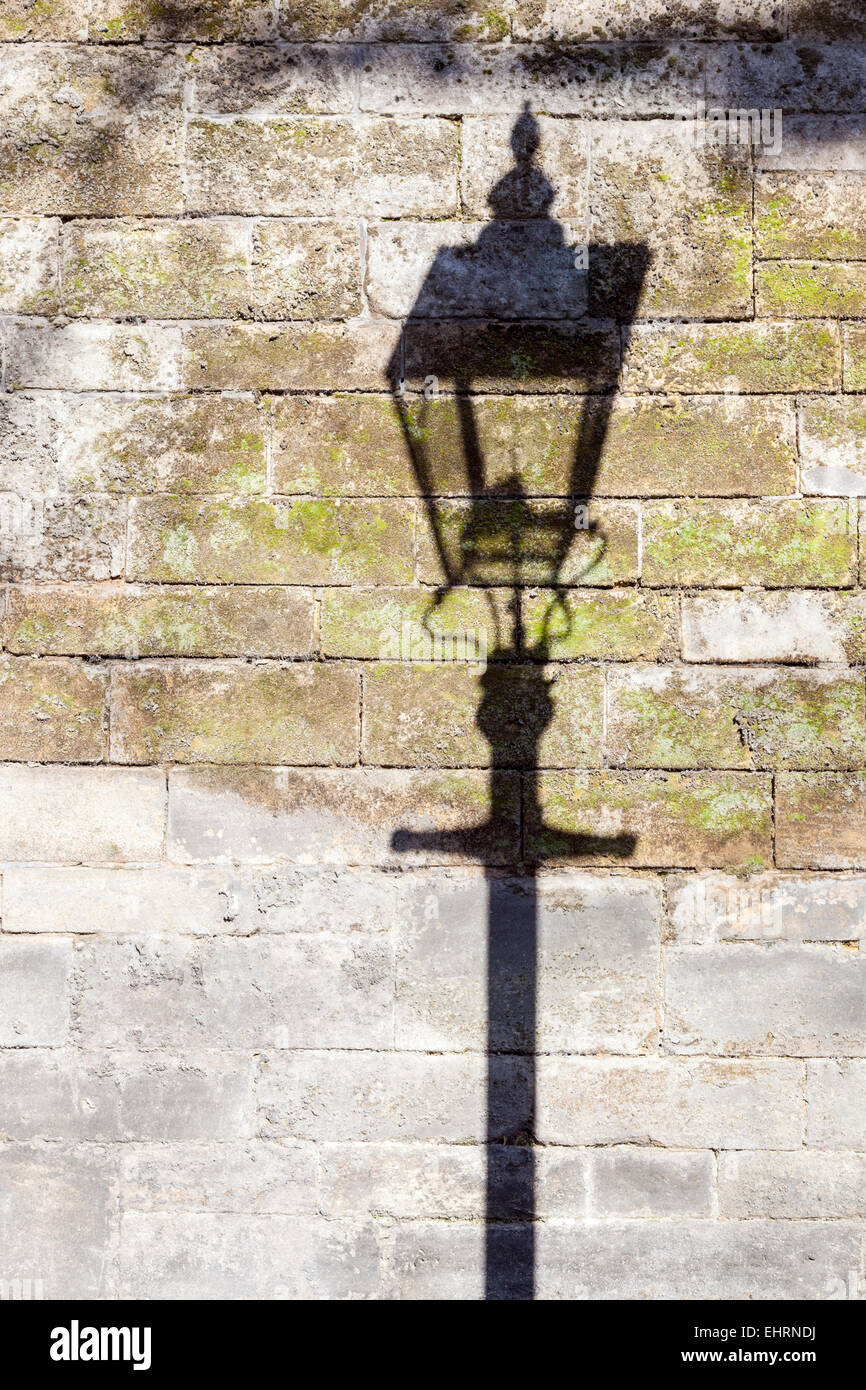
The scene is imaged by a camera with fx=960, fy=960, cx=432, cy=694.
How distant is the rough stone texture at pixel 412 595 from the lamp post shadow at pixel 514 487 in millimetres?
12

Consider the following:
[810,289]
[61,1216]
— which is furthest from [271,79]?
[61,1216]

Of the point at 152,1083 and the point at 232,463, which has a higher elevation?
the point at 232,463

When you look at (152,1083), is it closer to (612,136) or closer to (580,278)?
(580,278)

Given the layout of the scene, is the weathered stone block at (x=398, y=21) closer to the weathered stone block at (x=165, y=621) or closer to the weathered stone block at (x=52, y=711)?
the weathered stone block at (x=165, y=621)

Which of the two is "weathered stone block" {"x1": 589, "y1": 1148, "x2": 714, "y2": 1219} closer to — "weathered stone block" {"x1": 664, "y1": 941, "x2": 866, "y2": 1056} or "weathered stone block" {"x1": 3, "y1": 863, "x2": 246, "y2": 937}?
"weathered stone block" {"x1": 664, "y1": 941, "x2": 866, "y2": 1056}

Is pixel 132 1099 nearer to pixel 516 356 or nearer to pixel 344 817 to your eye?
pixel 344 817

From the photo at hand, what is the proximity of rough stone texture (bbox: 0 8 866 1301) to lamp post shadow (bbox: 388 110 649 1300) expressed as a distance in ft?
0.04

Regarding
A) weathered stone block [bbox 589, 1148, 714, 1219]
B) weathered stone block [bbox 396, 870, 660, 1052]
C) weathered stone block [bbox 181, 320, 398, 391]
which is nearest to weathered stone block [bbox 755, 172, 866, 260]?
weathered stone block [bbox 181, 320, 398, 391]

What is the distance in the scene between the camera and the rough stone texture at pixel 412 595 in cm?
274

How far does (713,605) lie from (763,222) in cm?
112

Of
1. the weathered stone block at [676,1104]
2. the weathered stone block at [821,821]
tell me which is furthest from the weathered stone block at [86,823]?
the weathered stone block at [821,821]

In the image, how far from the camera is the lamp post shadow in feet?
9.04

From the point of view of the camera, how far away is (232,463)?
2783 mm

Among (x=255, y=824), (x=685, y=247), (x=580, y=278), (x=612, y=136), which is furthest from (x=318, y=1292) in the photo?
(x=612, y=136)
